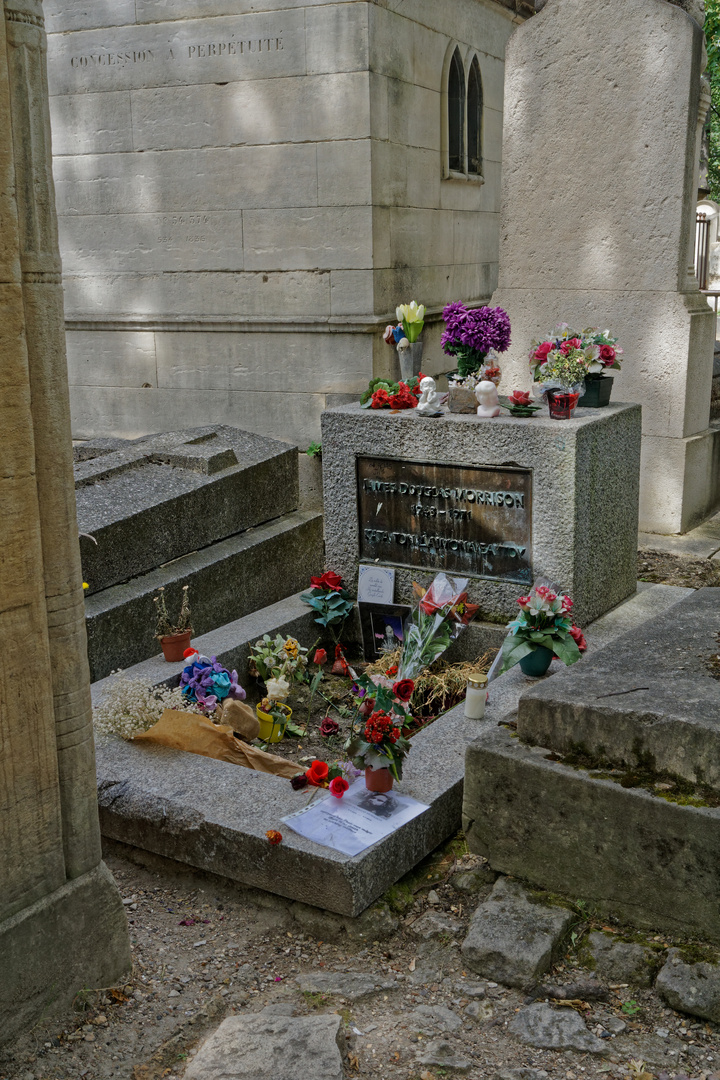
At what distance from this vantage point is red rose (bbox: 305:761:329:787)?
4.03m

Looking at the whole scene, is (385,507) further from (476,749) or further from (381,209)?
(381,209)

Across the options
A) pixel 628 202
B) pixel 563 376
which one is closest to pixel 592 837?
pixel 563 376

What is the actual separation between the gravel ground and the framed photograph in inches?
81.9

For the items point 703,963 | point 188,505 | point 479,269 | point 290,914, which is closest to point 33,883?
point 290,914

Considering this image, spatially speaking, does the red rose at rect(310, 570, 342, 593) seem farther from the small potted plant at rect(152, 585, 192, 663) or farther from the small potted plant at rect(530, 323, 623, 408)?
the small potted plant at rect(530, 323, 623, 408)

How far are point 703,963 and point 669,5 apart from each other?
6.68 m

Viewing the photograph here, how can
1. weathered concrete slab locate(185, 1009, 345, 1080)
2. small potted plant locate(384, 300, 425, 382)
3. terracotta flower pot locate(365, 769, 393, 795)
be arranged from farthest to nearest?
small potted plant locate(384, 300, 425, 382) < terracotta flower pot locate(365, 769, 393, 795) < weathered concrete slab locate(185, 1009, 345, 1080)

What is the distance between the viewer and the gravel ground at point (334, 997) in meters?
2.99

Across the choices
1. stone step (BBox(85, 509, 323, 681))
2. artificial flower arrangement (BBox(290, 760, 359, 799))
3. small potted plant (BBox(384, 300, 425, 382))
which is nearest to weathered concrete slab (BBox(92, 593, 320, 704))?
stone step (BBox(85, 509, 323, 681))

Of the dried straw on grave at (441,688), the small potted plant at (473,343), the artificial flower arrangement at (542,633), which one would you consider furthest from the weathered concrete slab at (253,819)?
the small potted plant at (473,343)

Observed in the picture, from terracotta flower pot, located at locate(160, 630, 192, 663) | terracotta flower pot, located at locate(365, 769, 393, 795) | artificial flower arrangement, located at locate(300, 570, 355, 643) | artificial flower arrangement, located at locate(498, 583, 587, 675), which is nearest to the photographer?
terracotta flower pot, located at locate(365, 769, 393, 795)

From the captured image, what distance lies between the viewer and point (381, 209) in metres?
8.75

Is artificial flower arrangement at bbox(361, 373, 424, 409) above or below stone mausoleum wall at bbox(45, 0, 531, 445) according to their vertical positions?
below

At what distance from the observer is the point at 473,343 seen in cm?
595
